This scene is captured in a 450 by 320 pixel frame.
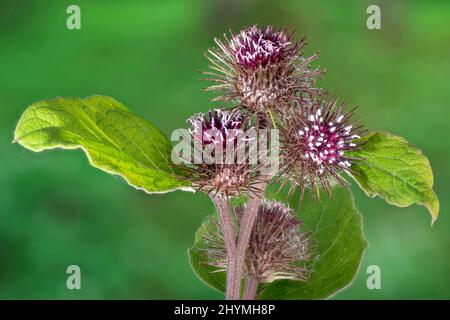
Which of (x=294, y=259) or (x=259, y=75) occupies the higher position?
(x=259, y=75)

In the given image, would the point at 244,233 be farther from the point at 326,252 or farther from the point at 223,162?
the point at 326,252

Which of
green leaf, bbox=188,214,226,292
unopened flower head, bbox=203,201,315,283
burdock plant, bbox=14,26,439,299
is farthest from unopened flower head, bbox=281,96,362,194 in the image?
green leaf, bbox=188,214,226,292

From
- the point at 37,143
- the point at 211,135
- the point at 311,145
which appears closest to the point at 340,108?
the point at 311,145

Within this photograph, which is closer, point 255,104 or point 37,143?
point 37,143

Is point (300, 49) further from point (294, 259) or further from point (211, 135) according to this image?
point (294, 259)

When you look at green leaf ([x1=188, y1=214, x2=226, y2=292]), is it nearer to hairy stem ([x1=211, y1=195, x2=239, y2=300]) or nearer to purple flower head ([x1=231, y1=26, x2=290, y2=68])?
hairy stem ([x1=211, y1=195, x2=239, y2=300])

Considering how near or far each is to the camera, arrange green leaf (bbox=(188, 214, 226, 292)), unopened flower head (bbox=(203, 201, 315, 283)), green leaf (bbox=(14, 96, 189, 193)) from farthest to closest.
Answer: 1. green leaf (bbox=(188, 214, 226, 292))
2. unopened flower head (bbox=(203, 201, 315, 283))
3. green leaf (bbox=(14, 96, 189, 193))

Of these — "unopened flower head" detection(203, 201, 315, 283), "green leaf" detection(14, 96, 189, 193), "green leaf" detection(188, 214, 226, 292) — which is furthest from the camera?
"green leaf" detection(188, 214, 226, 292)
